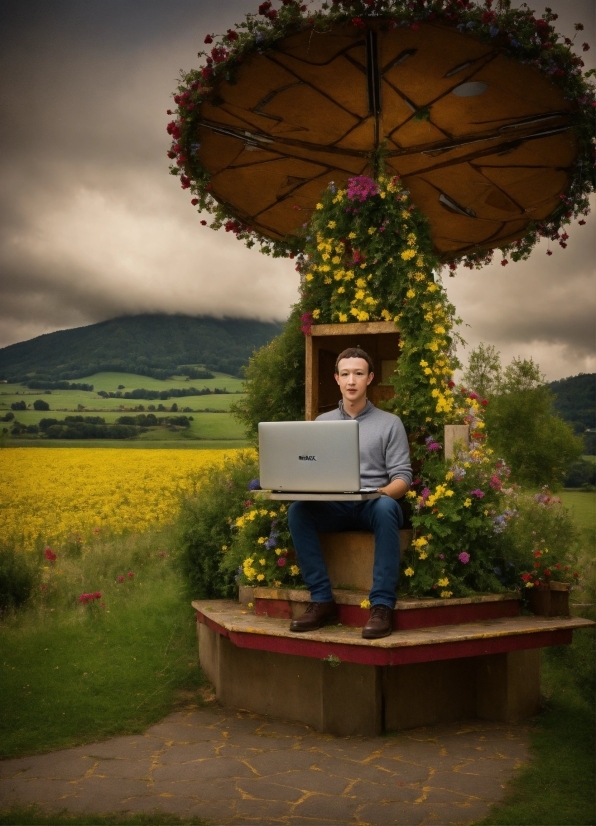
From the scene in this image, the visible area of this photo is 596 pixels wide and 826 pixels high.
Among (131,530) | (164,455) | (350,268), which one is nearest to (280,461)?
(350,268)

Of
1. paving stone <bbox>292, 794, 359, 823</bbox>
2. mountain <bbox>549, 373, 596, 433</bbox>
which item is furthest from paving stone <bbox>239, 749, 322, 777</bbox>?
mountain <bbox>549, 373, 596, 433</bbox>

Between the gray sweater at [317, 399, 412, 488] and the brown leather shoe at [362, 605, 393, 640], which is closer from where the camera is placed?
the brown leather shoe at [362, 605, 393, 640]

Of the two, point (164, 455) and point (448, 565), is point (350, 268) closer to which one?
point (448, 565)

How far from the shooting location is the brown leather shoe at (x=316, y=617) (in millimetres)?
4902

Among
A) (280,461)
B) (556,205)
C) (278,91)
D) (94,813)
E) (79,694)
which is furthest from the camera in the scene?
(556,205)

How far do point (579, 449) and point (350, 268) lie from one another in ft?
38.5

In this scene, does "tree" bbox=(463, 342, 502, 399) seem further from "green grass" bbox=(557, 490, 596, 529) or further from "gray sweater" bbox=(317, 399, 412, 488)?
"gray sweater" bbox=(317, 399, 412, 488)

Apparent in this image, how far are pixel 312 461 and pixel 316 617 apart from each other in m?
1.01

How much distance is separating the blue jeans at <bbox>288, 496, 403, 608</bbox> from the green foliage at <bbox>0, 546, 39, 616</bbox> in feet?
13.7

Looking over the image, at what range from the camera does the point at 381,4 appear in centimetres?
454

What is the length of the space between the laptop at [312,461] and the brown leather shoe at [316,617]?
2.49ft

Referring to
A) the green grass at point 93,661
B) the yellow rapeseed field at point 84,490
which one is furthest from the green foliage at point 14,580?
the yellow rapeseed field at point 84,490

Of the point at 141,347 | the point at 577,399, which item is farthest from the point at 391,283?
the point at 141,347

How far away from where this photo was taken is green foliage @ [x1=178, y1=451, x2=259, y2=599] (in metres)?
6.80
